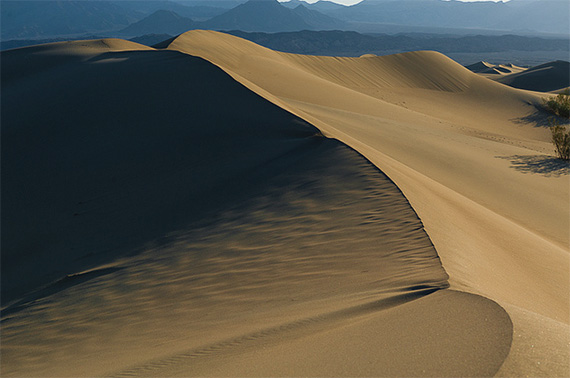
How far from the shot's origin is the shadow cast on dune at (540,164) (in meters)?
12.8

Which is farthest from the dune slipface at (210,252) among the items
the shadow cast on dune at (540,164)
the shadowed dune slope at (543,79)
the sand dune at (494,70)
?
the sand dune at (494,70)

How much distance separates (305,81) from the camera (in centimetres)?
2117

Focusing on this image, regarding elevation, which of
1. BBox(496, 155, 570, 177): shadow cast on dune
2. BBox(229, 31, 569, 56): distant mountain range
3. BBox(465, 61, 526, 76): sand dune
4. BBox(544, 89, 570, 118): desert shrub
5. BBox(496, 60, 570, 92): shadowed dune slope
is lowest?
BBox(496, 155, 570, 177): shadow cast on dune

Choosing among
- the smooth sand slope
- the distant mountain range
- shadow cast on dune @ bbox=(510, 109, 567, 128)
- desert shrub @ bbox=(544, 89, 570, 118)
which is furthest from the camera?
the distant mountain range

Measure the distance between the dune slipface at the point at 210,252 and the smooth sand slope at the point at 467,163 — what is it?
423 mm

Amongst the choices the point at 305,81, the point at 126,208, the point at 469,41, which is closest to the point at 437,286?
the point at 126,208

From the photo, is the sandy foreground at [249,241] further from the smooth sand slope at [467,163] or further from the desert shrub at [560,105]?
the desert shrub at [560,105]

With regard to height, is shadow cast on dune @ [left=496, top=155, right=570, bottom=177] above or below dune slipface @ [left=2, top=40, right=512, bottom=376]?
below

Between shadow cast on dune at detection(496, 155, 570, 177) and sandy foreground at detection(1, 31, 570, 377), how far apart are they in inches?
3.2

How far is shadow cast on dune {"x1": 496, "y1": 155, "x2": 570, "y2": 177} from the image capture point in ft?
42.0

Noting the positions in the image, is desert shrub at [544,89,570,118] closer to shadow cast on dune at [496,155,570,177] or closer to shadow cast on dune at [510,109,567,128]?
shadow cast on dune at [510,109,567,128]

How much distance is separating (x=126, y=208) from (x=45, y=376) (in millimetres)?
4028

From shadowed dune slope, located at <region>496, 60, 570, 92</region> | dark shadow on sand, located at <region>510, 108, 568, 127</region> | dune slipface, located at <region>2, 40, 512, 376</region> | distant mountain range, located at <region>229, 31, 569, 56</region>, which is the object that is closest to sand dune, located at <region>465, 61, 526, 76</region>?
shadowed dune slope, located at <region>496, 60, 570, 92</region>

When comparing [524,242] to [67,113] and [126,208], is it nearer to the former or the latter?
[126,208]
